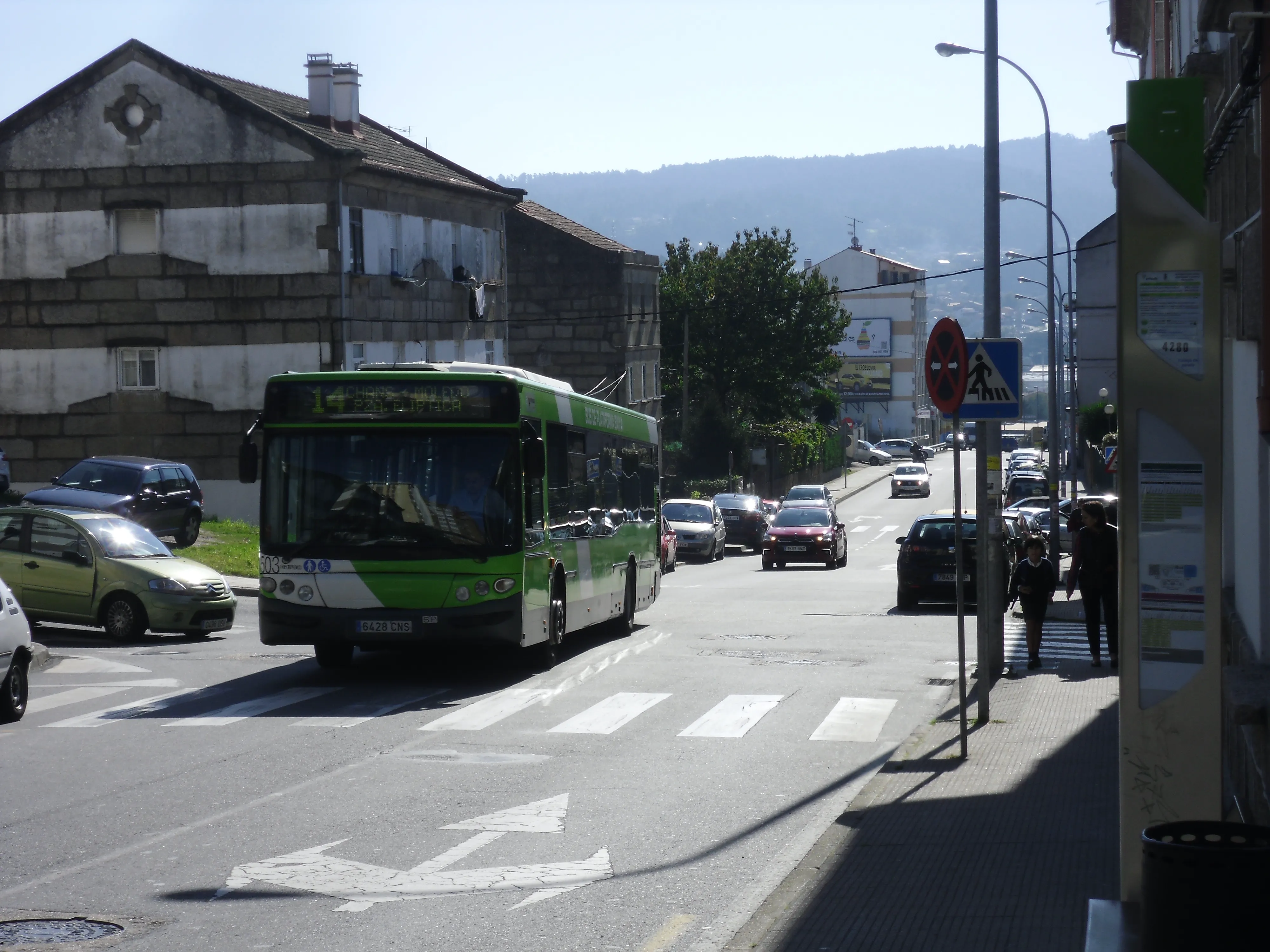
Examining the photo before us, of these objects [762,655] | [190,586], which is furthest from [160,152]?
[762,655]

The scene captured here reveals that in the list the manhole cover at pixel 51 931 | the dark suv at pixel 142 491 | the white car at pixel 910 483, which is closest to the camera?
the manhole cover at pixel 51 931

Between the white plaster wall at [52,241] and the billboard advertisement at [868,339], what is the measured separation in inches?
4912

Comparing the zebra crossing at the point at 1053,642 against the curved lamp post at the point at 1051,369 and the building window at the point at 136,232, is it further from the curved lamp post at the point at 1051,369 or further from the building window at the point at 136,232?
the building window at the point at 136,232

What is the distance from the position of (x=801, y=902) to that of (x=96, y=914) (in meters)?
3.12

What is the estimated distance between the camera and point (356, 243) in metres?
40.0

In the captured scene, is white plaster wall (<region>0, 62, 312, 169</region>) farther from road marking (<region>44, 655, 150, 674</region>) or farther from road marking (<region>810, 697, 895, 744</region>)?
road marking (<region>810, 697, 895, 744</region>)

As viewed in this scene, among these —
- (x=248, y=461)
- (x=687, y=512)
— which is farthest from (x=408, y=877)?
(x=687, y=512)

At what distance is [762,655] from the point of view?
712 inches

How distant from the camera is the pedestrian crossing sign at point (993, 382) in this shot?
13.0 m

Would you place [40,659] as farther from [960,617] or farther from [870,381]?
[870,381]

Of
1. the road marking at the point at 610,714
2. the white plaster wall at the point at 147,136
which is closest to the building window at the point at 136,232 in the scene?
the white plaster wall at the point at 147,136

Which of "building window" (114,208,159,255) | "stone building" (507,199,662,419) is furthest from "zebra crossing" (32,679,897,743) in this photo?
"stone building" (507,199,662,419)

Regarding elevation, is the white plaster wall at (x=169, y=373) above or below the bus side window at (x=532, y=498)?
above

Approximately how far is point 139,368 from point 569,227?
28.2m
